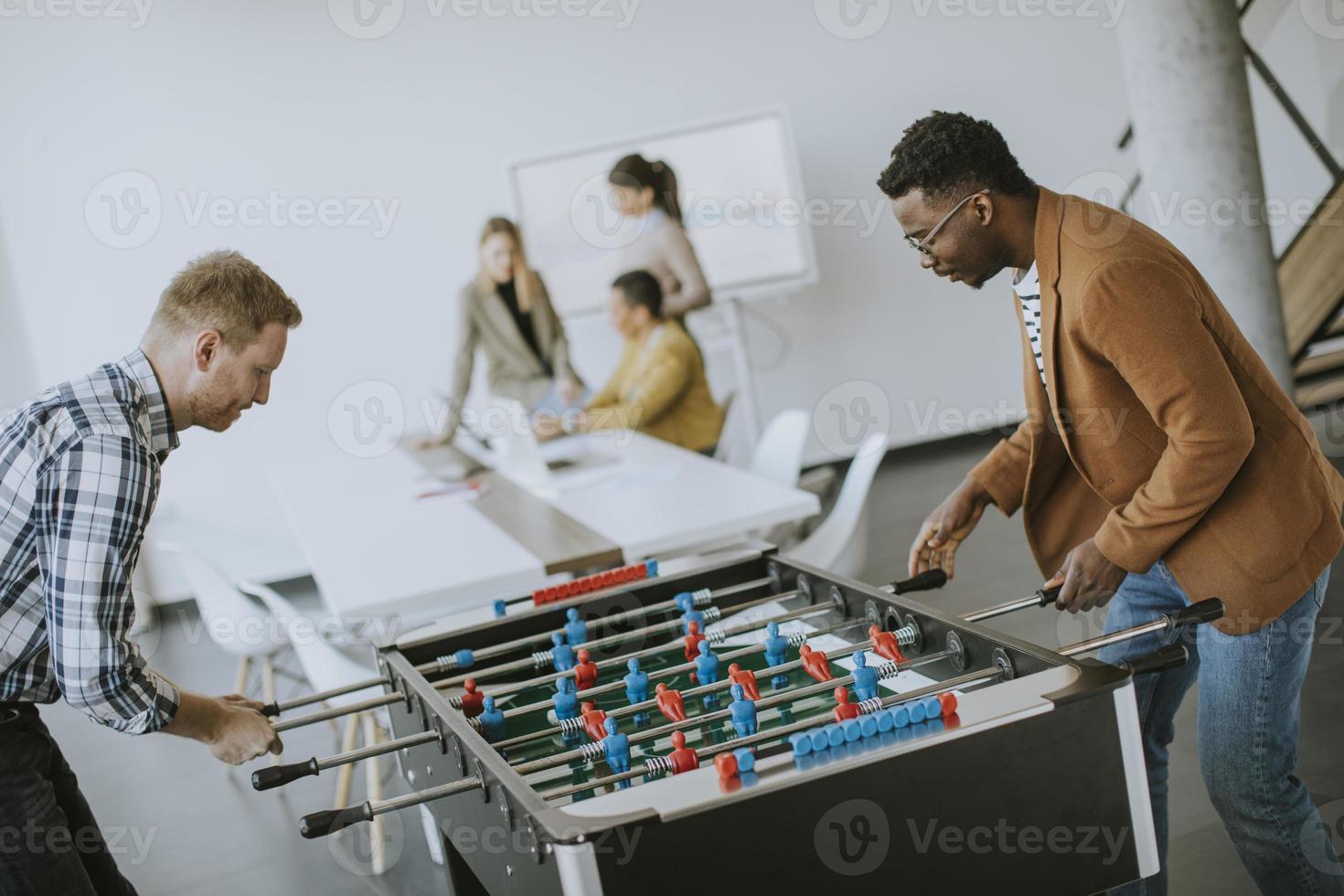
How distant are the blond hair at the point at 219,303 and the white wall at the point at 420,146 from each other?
4180 mm

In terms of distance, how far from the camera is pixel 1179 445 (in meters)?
1.68

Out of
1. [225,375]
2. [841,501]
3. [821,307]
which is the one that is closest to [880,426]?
[821,307]

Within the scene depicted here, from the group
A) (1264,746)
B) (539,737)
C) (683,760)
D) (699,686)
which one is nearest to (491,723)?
(539,737)

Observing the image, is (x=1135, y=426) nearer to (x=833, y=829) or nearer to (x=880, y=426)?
(x=833, y=829)

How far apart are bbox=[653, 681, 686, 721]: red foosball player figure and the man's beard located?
0.78m

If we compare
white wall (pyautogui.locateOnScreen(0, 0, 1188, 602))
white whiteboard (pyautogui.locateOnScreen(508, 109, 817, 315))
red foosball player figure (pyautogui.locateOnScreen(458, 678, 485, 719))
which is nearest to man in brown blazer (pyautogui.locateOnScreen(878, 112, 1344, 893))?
red foosball player figure (pyautogui.locateOnScreen(458, 678, 485, 719))

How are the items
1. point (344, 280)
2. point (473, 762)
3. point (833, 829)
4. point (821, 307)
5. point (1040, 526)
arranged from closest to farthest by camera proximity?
point (833, 829)
point (473, 762)
point (1040, 526)
point (344, 280)
point (821, 307)

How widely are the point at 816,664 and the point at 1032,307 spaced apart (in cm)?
67

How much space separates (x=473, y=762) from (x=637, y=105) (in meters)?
5.71

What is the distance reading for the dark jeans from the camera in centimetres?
187

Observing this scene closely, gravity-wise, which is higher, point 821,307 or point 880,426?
point 821,307

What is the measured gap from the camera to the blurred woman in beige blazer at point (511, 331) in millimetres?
5781

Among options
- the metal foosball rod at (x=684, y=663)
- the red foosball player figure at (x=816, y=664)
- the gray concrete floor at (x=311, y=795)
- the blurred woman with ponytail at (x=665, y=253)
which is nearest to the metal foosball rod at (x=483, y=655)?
the metal foosball rod at (x=684, y=663)

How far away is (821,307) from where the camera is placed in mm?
7180
